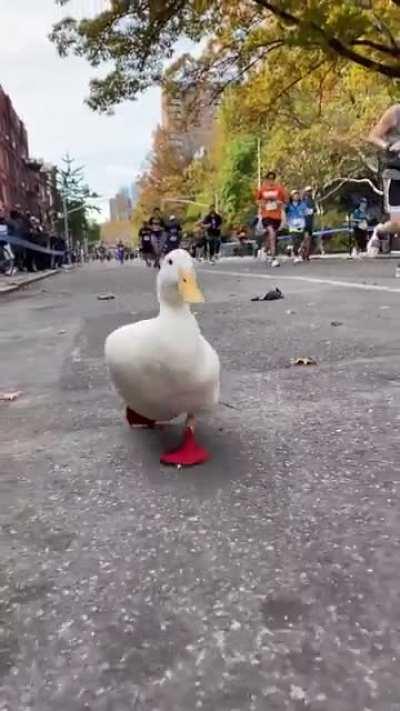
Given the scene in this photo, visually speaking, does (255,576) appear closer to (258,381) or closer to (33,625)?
(33,625)

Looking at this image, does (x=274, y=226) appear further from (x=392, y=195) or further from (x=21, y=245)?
(x=21, y=245)

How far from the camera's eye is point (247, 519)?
2.03 m

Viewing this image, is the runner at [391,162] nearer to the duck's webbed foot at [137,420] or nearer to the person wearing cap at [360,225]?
the person wearing cap at [360,225]

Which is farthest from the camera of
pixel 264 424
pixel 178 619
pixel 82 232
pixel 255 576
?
pixel 82 232

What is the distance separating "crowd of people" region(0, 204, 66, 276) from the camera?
19.2m

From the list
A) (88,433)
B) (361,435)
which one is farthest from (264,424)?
(88,433)

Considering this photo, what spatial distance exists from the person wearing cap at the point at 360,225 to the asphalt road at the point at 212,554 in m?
18.0

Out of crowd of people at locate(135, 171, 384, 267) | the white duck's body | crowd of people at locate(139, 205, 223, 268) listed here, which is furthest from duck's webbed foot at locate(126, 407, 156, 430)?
crowd of people at locate(139, 205, 223, 268)

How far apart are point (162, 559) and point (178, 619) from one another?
277 mm

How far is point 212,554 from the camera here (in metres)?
1.83

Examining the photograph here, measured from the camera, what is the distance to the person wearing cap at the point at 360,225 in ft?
68.8

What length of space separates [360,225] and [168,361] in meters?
20.1

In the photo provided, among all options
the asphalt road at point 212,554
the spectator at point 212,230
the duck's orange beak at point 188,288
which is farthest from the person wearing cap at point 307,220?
the duck's orange beak at point 188,288

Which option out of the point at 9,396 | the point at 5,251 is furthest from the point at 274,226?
the point at 9,396
